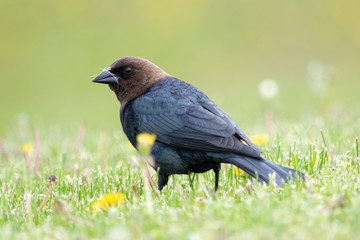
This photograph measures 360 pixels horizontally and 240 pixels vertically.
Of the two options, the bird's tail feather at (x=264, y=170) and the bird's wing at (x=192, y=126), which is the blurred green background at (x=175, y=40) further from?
the bird's tail feather at (x=264, y=170)

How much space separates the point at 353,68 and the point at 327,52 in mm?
1198

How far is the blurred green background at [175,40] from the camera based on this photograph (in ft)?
57.2

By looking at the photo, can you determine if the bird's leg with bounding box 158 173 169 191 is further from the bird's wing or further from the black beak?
the black beak

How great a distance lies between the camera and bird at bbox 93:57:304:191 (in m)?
3.43

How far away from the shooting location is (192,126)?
368cm

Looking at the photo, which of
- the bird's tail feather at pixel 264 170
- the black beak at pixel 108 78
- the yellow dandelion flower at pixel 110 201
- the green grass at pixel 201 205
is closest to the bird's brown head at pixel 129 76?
the black beak at pixel 108 78

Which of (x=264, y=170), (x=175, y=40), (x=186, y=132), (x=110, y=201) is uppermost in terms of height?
(x=175, y=40)

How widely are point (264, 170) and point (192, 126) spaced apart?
0.65 m

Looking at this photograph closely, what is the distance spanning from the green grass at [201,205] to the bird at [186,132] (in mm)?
149

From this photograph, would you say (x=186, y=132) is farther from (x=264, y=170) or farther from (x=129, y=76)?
(x=129, y=76)

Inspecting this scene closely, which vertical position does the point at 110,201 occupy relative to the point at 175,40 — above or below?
below

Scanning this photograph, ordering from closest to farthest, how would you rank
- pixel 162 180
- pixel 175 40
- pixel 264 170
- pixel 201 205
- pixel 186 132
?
pixel 201 205 < pixel 264 170 < pixel 186 132 < pixel 162 180 < pixel 175 40

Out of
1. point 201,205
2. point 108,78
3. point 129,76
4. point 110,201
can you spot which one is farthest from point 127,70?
→ point 201,205

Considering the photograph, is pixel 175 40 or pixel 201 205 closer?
pixel 201 205
